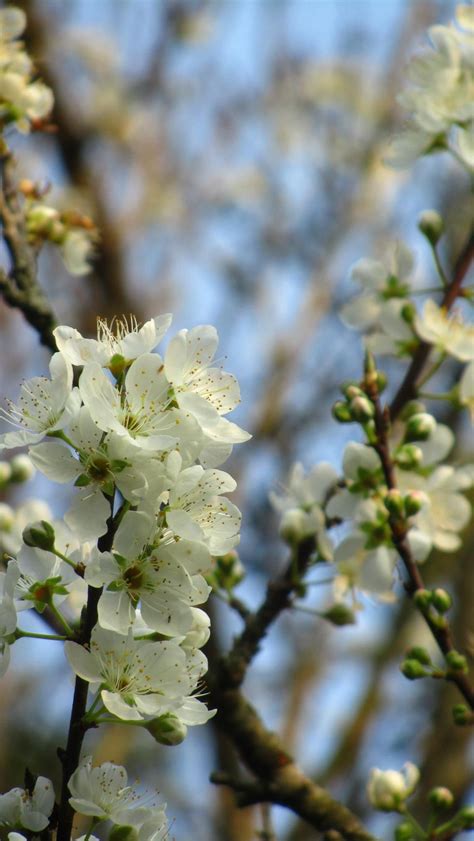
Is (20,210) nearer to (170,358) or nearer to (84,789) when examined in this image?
(170,358)

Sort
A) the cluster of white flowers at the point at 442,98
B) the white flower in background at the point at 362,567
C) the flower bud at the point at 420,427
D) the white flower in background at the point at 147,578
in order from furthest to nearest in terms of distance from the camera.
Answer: the cluster of white flowers at the point at 442,98 < the white flower in background at the point at 362,567 < the flower bud at the point at 420,427 < the white flower in background at the point at 147,578

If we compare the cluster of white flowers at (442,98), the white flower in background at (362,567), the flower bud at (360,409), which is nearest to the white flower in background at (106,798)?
the flower bud at (360,409)

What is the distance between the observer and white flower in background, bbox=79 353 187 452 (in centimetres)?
127

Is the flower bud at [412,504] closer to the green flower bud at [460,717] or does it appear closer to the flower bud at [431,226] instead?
the green flower bud at [460,717]

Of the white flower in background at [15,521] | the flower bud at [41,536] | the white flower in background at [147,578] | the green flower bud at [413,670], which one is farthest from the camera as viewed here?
the white flower in background at [15,521]

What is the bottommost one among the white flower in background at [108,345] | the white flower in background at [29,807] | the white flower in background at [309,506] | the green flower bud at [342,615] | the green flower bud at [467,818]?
the green flower bud at [342,615]

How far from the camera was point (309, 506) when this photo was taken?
2205mm

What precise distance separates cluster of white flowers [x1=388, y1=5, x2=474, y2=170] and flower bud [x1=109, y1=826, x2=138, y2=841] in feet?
4.87

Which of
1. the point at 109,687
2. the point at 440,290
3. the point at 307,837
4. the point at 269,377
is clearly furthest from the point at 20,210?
the point at 269,377

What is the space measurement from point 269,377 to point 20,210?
420cm

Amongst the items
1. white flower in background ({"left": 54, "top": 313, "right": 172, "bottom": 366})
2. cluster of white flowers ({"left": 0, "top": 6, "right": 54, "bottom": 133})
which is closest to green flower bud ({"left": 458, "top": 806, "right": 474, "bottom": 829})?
white flower in background ({"left": 54, "top": 313, "right": 172, "bottom": 366})

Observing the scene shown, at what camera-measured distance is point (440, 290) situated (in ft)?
7.37

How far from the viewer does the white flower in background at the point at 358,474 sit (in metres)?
2.00

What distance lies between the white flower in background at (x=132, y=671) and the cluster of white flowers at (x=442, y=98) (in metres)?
1.31
